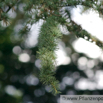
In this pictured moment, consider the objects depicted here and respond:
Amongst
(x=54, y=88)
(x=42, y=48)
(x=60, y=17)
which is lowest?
(x=54, y=88)

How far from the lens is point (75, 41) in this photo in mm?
3244

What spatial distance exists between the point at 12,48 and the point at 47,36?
2381 millimetres

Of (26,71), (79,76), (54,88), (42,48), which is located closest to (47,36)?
(42,48)

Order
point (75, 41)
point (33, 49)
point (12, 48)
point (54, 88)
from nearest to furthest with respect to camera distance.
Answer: point (54, 88) → point (12, 48) → point (33, 49) → point (75, 41)

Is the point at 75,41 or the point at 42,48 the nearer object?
the point at 42,48

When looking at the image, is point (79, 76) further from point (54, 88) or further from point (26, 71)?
point (54, 88)

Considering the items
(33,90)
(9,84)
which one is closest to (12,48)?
(9,84)

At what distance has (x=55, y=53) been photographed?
1.57ft

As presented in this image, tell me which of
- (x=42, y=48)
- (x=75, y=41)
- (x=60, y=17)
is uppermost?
(x=75, y=41)

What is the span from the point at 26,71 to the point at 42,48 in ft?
8.78

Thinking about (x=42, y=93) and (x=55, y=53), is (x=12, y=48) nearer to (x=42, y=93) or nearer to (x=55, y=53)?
(x=42, y=93)

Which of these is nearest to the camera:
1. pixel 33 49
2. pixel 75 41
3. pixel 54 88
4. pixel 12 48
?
pixel 54 88

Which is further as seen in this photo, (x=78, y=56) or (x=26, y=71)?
(x=78, y=56)

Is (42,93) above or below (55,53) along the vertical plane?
above
